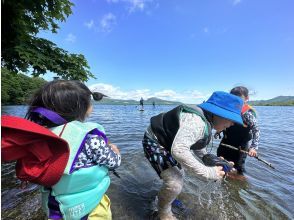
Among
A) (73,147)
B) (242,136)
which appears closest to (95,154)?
(73,147)

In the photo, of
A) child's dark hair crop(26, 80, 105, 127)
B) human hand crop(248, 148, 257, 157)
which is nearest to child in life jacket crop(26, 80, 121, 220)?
child's dark hair crop(26, 80, 105, 127)

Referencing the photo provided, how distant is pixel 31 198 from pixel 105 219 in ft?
9.49

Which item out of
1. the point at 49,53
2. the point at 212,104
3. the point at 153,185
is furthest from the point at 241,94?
the point at 49,53

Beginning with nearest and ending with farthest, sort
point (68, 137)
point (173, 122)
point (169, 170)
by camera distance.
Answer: point (68, 137)
point (173, 122)
point (169, 170)

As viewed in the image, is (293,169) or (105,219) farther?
(293,169)

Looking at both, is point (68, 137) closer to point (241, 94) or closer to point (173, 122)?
point (173, 122)

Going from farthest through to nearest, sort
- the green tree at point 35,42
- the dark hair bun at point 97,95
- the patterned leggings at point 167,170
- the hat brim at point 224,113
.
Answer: the green tree at point 35,42
the patterned leggings at point 167,170
the hat brim at point 224,113
the dark hair bun at point 97,95

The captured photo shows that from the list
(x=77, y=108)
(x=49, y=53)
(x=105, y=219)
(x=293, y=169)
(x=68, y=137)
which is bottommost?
(x=293, y=169)

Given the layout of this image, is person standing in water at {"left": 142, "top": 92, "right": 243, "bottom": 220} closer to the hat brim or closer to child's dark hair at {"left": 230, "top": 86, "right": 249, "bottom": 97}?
the hat brim

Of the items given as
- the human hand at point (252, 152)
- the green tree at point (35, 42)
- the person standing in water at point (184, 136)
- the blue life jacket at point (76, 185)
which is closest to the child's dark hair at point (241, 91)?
the human hand at point (252, 152)

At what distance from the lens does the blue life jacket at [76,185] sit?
1.99m

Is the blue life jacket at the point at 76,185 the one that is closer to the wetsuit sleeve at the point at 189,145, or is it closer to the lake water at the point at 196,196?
the wetsuit sleeve at the point at 189,145

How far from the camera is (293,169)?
783 cm

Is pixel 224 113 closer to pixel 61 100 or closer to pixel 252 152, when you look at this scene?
pixel 61 100
